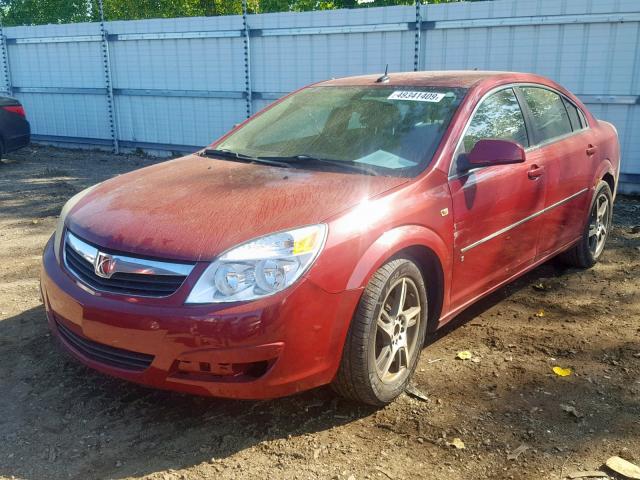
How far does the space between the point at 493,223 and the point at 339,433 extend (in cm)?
161

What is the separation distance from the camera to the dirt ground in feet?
9.22

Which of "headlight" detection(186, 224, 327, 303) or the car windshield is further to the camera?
the car windshield

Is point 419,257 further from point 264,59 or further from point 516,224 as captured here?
point 264,59

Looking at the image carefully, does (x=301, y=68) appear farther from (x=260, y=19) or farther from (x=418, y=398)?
(x=418, y=398)

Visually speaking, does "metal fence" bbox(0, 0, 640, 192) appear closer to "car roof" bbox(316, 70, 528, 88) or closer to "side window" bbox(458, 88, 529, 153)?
"car roof" bbox(316, 70, 528, 88)

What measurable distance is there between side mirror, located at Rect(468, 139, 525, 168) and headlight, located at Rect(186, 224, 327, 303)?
1.24 meters

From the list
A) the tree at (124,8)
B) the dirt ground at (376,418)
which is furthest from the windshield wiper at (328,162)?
the tree at (124,8)

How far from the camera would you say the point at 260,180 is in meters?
3.52

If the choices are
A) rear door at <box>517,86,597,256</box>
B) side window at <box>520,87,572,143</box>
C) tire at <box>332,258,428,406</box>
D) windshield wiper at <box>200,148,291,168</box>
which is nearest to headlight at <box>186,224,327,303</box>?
tire at <box>332,258,428,406</box>

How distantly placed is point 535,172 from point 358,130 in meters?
1.25

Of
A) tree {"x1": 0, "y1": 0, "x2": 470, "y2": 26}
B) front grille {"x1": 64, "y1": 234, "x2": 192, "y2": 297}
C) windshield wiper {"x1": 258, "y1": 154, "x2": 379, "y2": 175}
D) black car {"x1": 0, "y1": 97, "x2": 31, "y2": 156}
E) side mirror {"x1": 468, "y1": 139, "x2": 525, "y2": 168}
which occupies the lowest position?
black car {"x1": 0, "y1": 97, "x2": 31, "y2": 156}

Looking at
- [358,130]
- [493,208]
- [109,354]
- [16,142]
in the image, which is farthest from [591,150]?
[16,142]

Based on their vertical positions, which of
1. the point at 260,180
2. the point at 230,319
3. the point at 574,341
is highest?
the point at 260,180

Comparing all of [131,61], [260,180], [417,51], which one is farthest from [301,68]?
[260,180]
